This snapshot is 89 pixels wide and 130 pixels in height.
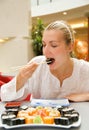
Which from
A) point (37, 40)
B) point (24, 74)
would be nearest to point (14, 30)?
point (37, 40)

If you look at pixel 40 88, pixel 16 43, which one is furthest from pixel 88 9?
pixel 40 88

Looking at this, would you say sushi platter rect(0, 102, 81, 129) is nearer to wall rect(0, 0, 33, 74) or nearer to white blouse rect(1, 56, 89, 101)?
white blouse rect(1, 56, 89, 101)

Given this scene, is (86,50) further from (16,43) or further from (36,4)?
(16,43)

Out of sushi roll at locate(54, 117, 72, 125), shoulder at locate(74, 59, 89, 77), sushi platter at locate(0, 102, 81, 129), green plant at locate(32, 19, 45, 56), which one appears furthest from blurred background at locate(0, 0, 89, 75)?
sushi roll at locate(54, 117, 72, 125)

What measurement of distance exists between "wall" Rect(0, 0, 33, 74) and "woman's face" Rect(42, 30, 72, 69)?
9.55 ft

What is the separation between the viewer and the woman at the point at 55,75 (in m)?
1.55

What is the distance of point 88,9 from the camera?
9438mm

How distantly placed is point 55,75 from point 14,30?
10.8ft

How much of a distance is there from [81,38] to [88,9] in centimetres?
396

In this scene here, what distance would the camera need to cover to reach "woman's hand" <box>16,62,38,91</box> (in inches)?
61.3

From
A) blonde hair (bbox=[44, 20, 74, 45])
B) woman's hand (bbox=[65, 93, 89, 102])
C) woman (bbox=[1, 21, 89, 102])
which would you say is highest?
blonde hair (bbox=[44, 20, 74, 45])

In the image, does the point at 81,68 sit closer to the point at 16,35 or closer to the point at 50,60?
the point at 50,60

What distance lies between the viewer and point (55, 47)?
1530mm

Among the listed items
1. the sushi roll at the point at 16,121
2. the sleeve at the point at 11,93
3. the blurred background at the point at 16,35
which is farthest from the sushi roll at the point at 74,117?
the blurred background at the point at 16,35
